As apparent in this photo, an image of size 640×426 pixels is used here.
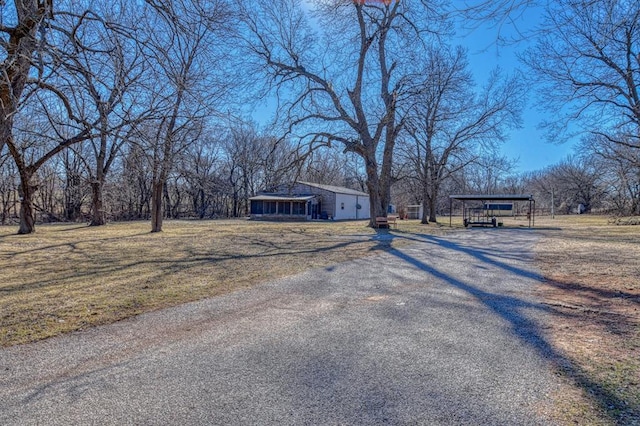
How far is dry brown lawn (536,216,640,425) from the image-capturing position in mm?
2400

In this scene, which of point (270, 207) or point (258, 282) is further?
point (270, 207)

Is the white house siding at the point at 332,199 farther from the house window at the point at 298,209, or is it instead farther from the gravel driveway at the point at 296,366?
the gravel driveway at the point at 296,366

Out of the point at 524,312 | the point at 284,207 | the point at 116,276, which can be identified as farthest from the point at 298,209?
the point at 524,312

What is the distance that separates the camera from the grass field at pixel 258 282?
2.79m

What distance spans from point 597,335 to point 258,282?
14.7 feet

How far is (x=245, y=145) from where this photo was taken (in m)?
41.8

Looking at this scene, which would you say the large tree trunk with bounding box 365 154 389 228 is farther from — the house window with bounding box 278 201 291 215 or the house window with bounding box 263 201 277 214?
the house window with bounding box 263 201 277 214

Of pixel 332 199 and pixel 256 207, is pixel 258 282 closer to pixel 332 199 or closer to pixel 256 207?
pixel 332 199

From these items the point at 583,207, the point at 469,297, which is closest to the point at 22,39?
the point at 469,297

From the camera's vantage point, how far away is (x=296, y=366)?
2971 millimetres

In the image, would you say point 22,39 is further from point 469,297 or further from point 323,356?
point 469,297

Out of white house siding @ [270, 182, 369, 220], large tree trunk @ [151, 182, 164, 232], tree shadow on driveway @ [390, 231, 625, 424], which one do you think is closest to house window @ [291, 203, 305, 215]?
white house siding @ [270, 182, 369, 220]

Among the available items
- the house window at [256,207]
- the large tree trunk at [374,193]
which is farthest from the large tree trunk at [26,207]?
the house window at [256,207]

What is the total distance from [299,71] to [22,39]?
1358 centimetres
